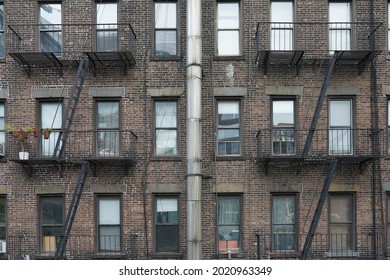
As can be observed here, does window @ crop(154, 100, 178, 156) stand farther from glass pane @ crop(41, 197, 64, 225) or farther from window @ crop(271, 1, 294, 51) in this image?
window @ crop(271, 1, 294, 51)

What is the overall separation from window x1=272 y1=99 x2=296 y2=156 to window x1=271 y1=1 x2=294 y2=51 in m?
1.80

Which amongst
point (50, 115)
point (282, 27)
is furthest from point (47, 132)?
point (282, 27)

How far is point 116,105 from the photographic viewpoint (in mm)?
15297

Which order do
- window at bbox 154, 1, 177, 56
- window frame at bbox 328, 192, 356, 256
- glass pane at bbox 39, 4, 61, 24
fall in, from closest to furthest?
window frame at bbox 328, 192, 356, 256 → window at bbox 154, 1, 177, 56 → glass pane at bbox 39, 4, 61, 24

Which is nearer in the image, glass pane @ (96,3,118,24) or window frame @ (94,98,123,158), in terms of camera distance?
window frame @ (94,98,123,158)

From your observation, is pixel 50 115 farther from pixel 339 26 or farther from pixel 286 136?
pixel 339 26

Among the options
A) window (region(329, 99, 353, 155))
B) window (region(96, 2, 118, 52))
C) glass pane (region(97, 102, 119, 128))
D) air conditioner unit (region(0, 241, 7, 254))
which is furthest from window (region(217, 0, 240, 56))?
air conditioner unit (region(0, 241, 7, 254))

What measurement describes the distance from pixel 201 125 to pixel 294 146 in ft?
9.84

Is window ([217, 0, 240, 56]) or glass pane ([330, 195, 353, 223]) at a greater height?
window ([217, 0, 240, 56])

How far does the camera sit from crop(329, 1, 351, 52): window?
15.2 meters

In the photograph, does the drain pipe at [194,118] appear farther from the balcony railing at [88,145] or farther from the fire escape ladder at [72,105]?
the fire escape ladder at [72,105]

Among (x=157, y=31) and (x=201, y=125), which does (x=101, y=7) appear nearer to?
(x=157, y=31)

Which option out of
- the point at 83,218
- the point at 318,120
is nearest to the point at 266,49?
the point at 318,120

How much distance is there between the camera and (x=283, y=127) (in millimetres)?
15094
